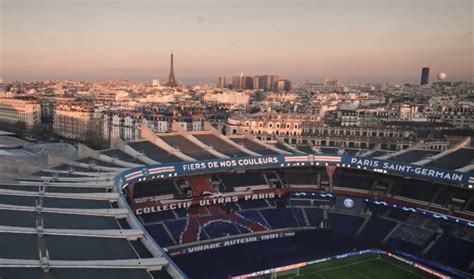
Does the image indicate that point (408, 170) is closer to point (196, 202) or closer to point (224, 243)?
point (224, 243)

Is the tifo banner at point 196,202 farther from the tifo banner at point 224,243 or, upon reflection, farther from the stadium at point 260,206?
the tifo banner at point 224,243

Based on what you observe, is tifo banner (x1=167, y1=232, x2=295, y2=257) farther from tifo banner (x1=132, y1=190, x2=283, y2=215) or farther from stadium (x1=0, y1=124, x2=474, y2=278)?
tifo banner (x1=132, y1=190, x2=283, y2=215)

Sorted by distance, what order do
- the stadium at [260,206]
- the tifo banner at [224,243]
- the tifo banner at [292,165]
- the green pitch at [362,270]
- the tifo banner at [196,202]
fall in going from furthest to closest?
the tifo banner at [196,202] < the tifo banner at [292,165] < the tifo banner at [224,243] < the green pitch at [362,270] < the stadium at [260,206]

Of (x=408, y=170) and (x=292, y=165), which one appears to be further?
(x=292, y=165)

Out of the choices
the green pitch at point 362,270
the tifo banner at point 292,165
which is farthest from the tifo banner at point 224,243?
the tifo banner at point 292,165

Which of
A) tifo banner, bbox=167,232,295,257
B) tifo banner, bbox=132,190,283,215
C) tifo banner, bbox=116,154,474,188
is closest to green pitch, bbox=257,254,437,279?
tifo banner, bbox=167,232,295,257

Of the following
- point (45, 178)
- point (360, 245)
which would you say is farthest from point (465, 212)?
point (45, 178)

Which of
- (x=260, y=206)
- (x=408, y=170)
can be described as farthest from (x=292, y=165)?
(x=408, y=170)
